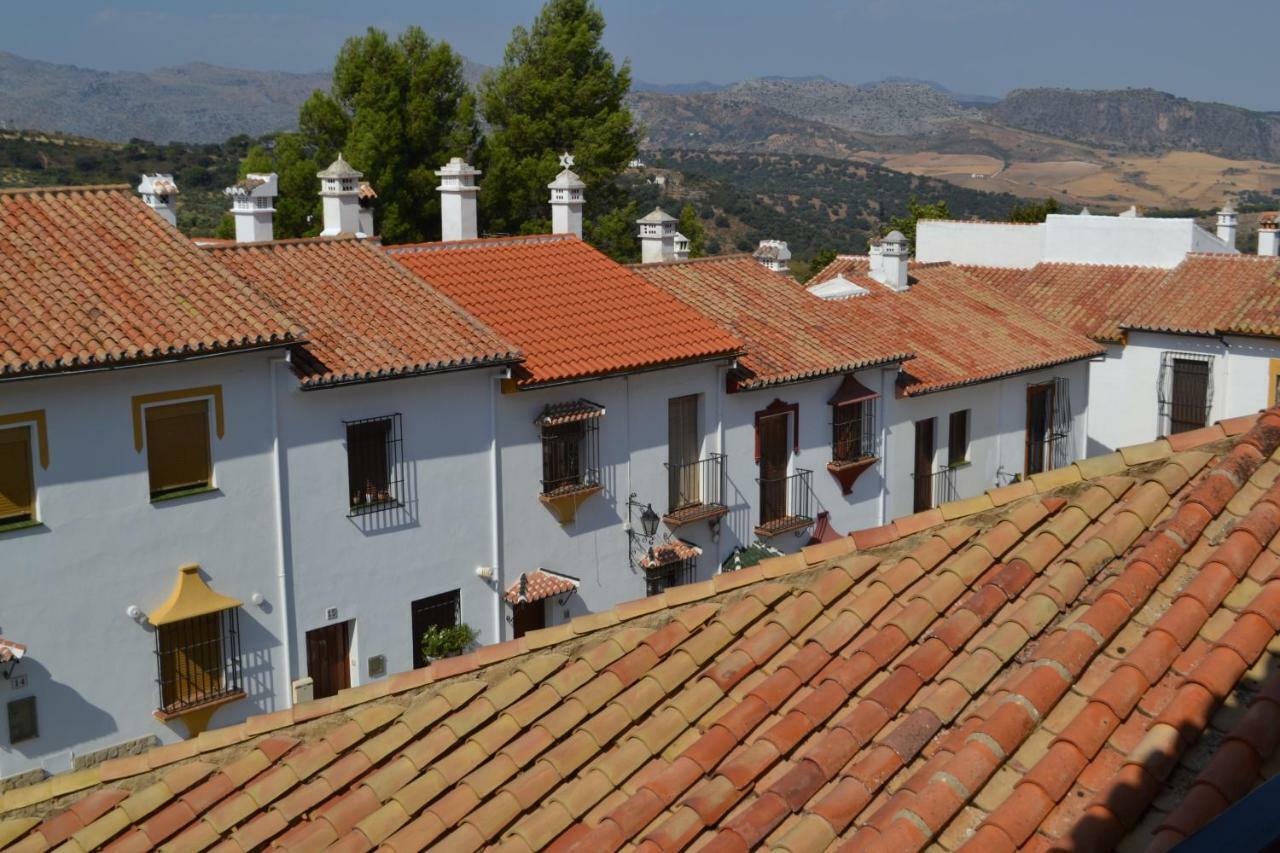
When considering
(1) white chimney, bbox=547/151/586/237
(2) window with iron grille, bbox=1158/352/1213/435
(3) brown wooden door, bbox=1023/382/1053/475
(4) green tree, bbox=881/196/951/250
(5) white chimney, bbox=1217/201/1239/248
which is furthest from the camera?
(4) green tree, bbox=881/196/951/250

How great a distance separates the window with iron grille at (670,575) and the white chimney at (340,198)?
6.47 meters

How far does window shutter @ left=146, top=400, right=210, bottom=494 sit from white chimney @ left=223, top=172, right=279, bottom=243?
5226mm

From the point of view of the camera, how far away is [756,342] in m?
20.6

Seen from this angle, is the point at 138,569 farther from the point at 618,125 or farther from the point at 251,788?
the point at 618,125

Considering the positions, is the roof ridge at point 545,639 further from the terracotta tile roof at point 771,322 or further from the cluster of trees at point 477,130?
the cluster of trees at point 477,130

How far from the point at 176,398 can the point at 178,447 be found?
1.70ft

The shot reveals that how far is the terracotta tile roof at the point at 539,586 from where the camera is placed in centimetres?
1700

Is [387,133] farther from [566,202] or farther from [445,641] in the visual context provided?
[445,641]

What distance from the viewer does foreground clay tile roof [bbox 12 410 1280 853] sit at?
4148 millimetres

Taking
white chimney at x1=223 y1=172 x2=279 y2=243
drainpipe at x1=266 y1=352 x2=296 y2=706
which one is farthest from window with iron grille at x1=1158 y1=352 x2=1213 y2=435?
drainpipe at x1=266 y1=352 x2=296 y2=706

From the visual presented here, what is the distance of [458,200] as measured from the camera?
2156cm

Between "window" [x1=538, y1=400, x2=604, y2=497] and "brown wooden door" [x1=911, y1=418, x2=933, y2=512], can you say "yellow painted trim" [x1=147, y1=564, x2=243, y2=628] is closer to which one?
"window" [x1=538, y1=400, x2=604, y2=497]

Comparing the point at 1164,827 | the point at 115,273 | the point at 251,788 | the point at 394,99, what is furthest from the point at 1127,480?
the point at 394,99

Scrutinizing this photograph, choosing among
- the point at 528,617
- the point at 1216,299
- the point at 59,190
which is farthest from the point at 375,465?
the point at 1216,299
